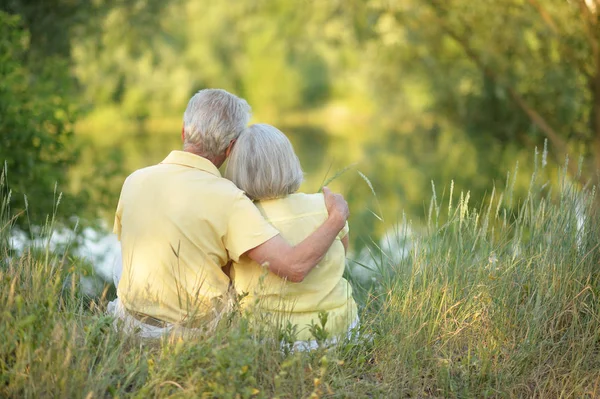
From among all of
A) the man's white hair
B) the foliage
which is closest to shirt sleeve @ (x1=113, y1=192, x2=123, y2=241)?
the man's white hair

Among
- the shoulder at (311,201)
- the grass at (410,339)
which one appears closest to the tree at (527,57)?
the grass at (410,339)

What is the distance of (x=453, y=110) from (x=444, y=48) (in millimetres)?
3520

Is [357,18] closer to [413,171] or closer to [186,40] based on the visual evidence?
[413,171]

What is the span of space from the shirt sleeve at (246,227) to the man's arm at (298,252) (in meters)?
0.03

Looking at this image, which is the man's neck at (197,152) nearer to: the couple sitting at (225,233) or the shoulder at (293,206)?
the couple sitting at (225,233)

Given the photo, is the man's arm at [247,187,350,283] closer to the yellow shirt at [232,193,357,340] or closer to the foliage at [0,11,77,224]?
the yellow shirt at [232,193,357,340]

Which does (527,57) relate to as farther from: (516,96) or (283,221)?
(283,221)

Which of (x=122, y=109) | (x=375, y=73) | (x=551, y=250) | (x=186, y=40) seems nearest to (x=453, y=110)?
(x=375, y=73)

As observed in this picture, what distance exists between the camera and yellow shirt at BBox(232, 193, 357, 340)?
2875mm

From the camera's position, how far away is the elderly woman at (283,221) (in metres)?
2.86

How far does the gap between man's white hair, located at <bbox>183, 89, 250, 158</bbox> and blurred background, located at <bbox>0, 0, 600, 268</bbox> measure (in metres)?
0.59

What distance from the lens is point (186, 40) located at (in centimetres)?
2438

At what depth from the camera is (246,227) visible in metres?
2.78

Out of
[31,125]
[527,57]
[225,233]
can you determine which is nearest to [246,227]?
[225,233]
